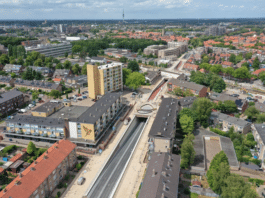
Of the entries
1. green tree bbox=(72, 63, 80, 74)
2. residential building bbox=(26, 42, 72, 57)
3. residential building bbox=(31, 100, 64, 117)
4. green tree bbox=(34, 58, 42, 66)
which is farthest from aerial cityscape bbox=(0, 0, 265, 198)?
residential building bbox=(26, 42, 72, 57)

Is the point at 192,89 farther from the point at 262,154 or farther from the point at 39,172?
the point at 39,172

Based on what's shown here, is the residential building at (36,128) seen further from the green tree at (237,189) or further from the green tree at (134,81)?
the green tree at (134,81)

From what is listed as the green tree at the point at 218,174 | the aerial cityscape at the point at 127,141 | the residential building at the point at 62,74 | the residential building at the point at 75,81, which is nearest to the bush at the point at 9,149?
the aerial cityscape at the point at 127,141

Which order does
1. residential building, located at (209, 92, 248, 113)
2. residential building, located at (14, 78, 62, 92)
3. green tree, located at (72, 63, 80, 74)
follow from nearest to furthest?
residential building, located at (209, 92, 248, 113) → residential building, located at (14, 78, 62, 92) → green tree, located at (72, 63, 80, 74)

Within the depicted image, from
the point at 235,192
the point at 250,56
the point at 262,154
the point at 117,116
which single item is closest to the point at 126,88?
the point at 117,116

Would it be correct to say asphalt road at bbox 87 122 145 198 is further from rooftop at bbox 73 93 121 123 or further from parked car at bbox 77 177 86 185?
rooftop at bbox 73 93 121 123

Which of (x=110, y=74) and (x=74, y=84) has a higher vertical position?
(x=110, y=74)
